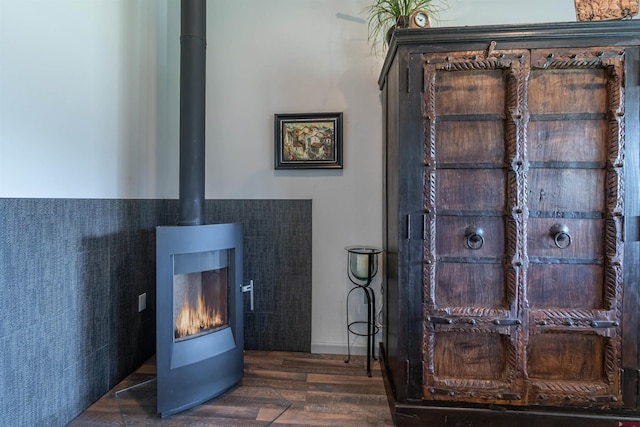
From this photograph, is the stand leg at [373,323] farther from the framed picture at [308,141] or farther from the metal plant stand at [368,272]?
the framed picture at [308,141]

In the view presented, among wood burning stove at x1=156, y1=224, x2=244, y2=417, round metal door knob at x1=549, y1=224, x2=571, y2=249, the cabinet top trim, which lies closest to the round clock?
the cabinet top trim

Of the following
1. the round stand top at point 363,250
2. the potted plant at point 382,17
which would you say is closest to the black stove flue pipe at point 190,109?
the round stand top at point 363,250

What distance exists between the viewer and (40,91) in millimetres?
1423

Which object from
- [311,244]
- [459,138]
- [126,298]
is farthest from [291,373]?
[459,138]

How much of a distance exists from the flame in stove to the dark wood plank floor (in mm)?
429

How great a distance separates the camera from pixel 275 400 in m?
1.76

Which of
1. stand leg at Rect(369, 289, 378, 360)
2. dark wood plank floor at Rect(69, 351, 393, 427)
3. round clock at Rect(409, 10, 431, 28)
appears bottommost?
dark wood plank floor at Rect(69, 351, 393, 427)

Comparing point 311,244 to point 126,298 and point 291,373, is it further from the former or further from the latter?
point 126,298

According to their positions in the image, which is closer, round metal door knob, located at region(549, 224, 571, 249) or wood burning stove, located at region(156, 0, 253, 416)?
round metal door knob, located at region(549, 224, 571, 249)

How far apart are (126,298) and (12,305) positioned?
0.67 metres

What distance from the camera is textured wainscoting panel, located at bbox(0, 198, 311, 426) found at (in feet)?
4.35

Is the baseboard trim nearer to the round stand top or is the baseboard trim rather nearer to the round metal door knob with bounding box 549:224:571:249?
the round stand top

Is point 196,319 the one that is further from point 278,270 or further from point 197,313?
point 278,270

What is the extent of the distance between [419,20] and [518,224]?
1.22m
